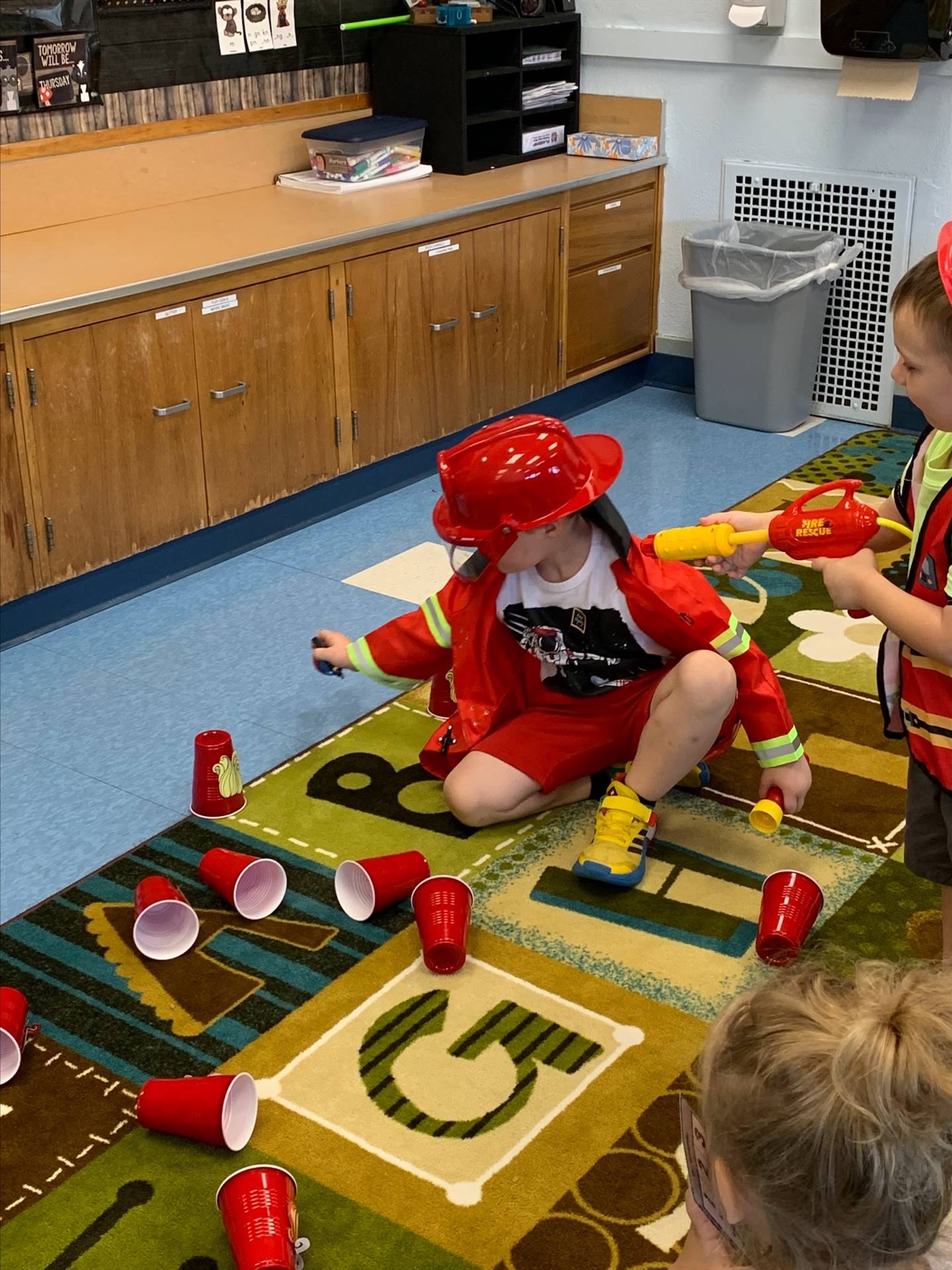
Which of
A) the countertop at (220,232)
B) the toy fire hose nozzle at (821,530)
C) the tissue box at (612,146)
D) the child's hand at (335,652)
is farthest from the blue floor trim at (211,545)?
the toy fire hose nozzle at (821,530)

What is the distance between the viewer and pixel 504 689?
2.50 meters

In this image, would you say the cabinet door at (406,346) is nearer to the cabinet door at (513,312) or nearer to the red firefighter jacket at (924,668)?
the cabinet door at (513,312)

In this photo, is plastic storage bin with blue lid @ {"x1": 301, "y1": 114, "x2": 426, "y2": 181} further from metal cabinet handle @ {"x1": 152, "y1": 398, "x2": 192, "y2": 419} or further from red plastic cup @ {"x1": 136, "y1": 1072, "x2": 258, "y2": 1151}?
red plastic cup @ {"x1": 136, "y1": 1072, "x2": 258, "y2": 1151}

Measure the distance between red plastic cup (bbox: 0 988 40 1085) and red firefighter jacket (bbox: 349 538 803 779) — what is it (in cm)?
77

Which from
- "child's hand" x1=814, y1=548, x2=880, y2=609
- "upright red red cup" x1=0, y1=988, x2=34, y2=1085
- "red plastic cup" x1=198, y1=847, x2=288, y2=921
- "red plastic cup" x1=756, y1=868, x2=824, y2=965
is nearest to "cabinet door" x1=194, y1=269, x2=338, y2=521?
"red plastic cup" x1=198, y1=847, x2=288, y2=921

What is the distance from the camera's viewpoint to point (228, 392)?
11.2 feet

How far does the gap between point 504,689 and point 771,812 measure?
0.51 meters

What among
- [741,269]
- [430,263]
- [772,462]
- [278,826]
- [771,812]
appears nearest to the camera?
[771,812]

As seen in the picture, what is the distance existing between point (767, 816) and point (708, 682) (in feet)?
0.72

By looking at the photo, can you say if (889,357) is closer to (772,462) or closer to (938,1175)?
(772,462)

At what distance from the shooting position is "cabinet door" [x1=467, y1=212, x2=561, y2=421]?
160 inches

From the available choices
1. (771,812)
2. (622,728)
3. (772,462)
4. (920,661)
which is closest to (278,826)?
(622,728)

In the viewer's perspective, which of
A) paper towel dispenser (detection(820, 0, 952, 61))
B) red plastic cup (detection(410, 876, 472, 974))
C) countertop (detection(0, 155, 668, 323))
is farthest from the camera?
paper towel dispenser (detection(820, 0, 952, 61))

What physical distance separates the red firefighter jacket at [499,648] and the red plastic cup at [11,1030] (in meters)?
0.77
